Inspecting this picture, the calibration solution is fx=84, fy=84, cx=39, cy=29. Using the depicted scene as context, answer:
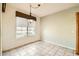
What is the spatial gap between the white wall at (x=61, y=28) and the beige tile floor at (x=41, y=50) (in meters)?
0.09

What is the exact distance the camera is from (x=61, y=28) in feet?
4.61

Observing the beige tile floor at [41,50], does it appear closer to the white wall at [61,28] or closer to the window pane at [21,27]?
the white wall at [61,28]

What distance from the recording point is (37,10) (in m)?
1.36

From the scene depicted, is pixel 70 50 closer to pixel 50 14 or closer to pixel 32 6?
pixel 50 14

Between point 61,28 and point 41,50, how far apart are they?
489 mm

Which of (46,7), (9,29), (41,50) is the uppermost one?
(46,7)

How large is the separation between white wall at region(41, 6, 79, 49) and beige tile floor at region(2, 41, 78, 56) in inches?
3.5

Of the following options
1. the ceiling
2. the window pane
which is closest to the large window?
the window pane

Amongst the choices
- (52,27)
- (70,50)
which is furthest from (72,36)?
(52,27)

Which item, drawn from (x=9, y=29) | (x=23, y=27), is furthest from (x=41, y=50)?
(x=9, y=29)

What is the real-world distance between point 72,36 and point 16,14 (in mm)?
928

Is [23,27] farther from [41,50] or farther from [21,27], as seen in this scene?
[41,50]

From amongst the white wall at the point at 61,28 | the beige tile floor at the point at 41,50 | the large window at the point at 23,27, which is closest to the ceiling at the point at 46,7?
the white wall at the point at 61,28

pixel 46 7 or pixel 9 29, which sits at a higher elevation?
pixel 46 7
